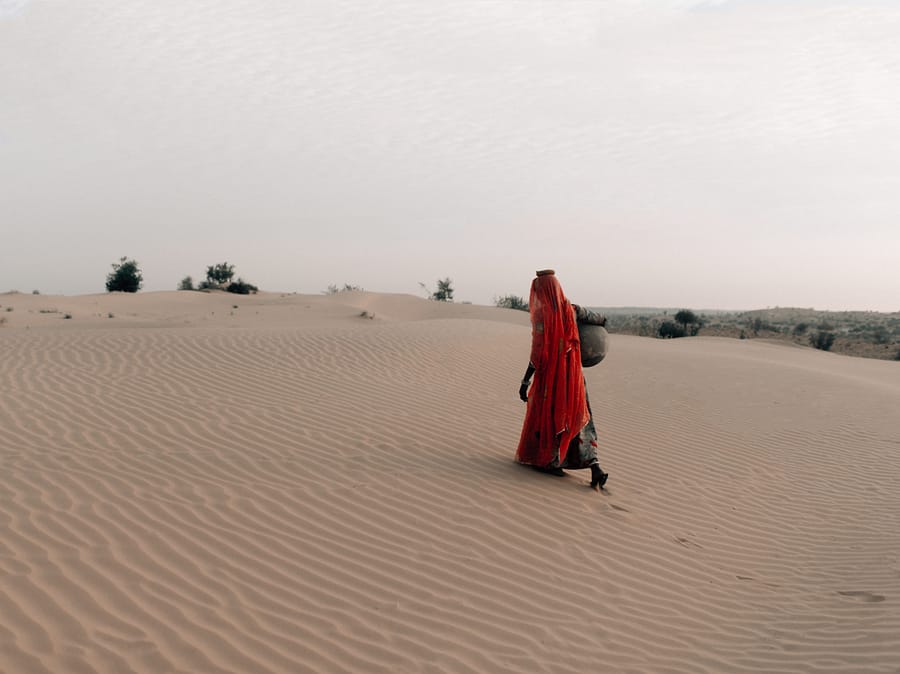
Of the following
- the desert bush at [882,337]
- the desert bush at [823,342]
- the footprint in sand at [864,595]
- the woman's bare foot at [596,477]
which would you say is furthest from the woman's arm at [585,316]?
the desert bush at [882,337]

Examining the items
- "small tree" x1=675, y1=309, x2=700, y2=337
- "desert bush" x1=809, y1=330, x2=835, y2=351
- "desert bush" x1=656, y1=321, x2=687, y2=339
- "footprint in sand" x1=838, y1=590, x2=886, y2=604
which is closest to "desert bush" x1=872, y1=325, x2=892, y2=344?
"desert bush" x1=809, y1=330, x2=835, y2=351

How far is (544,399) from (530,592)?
2.42 m

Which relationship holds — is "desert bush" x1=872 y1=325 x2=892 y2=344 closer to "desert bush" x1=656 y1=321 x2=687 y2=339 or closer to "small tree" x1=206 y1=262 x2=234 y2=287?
"desert bush" x1=656 y1=321 x2=687 y2=339

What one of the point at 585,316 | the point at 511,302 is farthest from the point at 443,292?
the point at 585,316

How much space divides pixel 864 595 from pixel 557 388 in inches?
118

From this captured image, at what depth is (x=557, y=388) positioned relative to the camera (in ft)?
21.8

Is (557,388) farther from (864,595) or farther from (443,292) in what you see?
(443,292)

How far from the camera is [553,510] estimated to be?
601 cm

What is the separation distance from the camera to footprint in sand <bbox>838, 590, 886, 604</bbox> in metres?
5.01

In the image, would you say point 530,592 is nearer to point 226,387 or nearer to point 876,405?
point 226,387

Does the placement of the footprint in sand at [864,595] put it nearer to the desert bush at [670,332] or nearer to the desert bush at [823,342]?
the desert bush at [823,342]

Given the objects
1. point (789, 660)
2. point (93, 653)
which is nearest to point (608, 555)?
point (789, 660)

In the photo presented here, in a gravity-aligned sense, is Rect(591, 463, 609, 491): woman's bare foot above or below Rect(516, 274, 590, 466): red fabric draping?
below

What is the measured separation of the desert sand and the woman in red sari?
32cm
